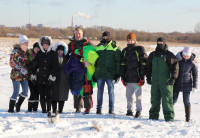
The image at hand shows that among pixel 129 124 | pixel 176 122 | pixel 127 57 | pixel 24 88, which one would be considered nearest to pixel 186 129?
pixel 176 122

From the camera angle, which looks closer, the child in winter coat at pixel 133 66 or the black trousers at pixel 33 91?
the child in winter coat at pixel 133 66

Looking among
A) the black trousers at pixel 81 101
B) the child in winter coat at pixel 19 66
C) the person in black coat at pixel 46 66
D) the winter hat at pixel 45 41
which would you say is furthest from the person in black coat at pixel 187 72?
the child in winter coat at pixel 19 66

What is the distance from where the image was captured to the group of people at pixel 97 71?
Answer: 5277 mm

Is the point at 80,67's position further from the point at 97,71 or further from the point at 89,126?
the point at 89,126

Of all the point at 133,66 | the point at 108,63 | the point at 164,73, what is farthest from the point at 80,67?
the point at 164,73

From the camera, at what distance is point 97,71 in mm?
5641

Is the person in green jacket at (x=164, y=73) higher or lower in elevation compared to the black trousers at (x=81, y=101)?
higher

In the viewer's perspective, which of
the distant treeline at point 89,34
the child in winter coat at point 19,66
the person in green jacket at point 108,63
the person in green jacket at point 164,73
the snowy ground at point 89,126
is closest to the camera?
the snowy ground at point 89,126

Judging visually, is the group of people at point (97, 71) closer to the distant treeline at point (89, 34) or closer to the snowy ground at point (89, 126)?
the snowy ground at point (89, 126)

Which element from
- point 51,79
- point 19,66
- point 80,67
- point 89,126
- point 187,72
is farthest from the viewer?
point 80,67

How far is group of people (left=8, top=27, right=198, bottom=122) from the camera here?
528cm

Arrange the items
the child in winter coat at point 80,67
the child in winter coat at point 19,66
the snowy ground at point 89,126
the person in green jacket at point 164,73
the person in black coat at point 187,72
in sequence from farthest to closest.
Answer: the child in winter coat at point 80,67 < the child in winter coat at point 19,66 < the person in black coat at point 187,72 < the person in green jacket at point 164,73 < the snowy ground at point 89,126

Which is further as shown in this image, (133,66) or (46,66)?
(133,66)

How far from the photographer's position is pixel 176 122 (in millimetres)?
5246
